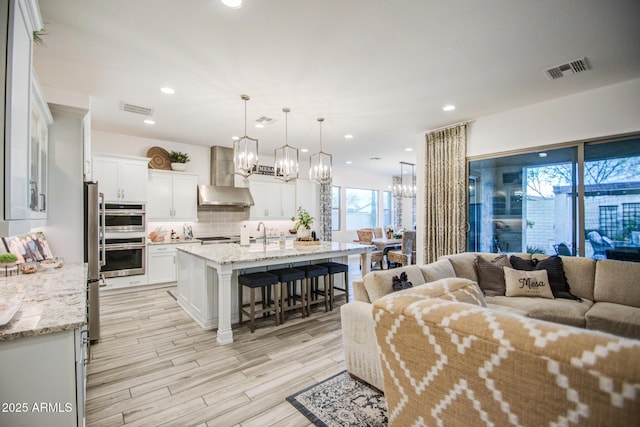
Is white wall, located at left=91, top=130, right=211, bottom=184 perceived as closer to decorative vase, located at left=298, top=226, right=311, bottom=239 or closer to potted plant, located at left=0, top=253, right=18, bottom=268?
decorative vase, located at left=298, top=226, right=311, bottom=239

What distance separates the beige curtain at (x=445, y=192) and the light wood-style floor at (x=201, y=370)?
2399 mm

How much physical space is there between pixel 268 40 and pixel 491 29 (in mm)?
1918

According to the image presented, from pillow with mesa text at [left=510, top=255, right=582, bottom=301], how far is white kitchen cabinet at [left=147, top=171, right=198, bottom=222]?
18.9 ft

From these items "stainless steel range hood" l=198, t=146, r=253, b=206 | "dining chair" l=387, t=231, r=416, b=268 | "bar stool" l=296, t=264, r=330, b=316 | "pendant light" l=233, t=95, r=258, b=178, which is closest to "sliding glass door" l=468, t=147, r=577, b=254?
"dining chair" l=387, t=231, r=416, b=268

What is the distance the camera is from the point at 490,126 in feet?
15.6

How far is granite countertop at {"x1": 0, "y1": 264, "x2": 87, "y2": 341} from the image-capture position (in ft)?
4.32

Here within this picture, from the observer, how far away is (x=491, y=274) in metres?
3.46

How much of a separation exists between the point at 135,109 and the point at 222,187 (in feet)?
8.12

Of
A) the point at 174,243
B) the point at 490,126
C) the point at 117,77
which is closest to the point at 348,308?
the point at 117,77

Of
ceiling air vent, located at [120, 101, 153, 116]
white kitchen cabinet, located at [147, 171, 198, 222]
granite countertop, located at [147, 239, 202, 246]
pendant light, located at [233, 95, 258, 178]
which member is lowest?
granite countertop, located at [147, 239, 202, 246]

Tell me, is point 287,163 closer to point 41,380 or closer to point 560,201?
point 41,380

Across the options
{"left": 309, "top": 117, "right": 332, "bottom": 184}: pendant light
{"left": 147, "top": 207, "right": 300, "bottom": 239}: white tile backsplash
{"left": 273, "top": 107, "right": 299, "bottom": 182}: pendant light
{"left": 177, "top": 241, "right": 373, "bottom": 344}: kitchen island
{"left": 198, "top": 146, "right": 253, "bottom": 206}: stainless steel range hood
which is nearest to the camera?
{"left": 177, "top": 241, "right": 373, "bottom": 344}: kitchen island

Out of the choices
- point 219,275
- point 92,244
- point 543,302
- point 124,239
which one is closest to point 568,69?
point 543,302

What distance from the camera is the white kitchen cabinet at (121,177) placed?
5137mm
